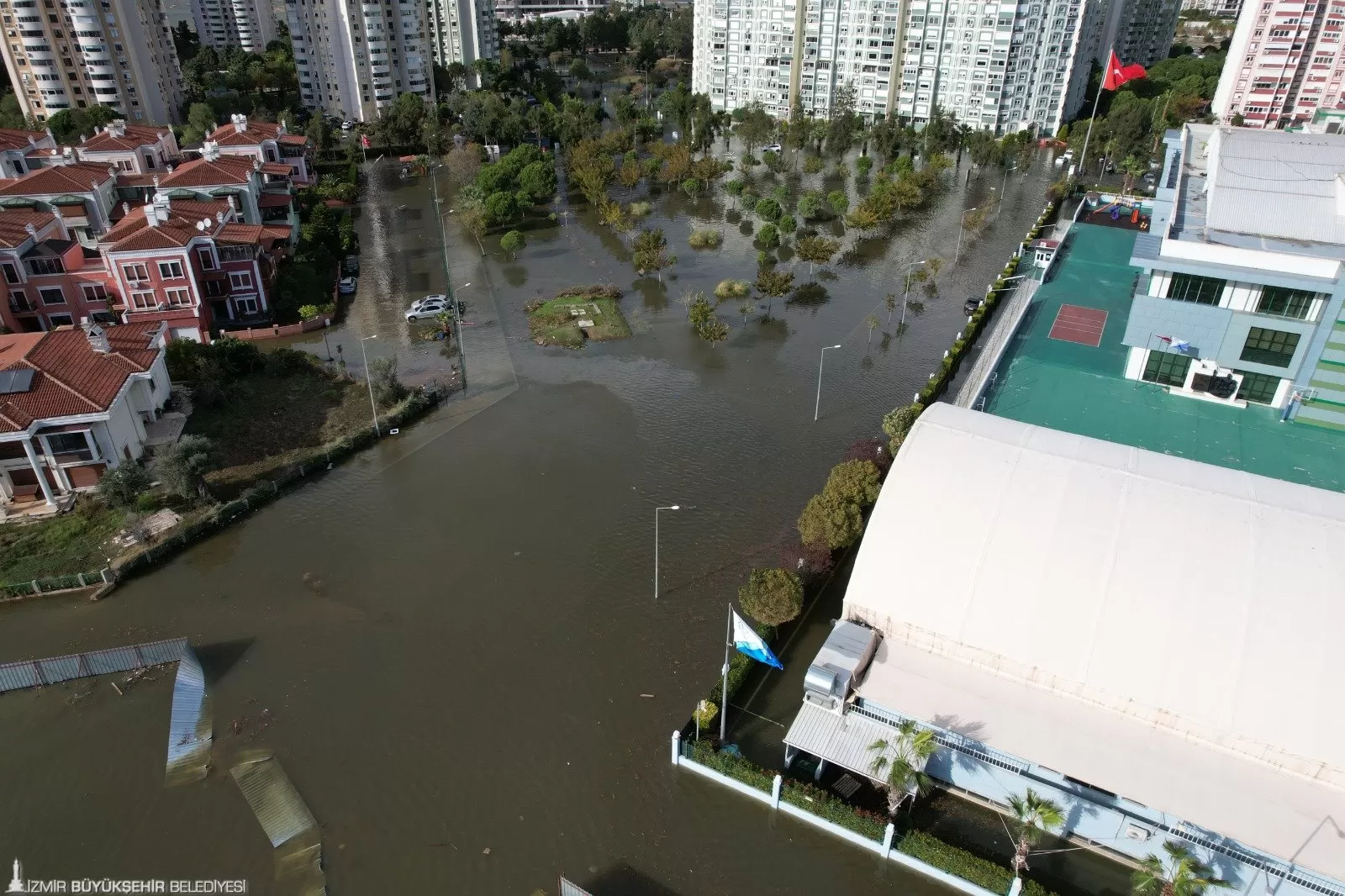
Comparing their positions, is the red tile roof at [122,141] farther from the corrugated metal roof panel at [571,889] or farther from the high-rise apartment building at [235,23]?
the high-rise apartment building at [235,23]

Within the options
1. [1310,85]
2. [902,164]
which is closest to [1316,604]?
[902,164]

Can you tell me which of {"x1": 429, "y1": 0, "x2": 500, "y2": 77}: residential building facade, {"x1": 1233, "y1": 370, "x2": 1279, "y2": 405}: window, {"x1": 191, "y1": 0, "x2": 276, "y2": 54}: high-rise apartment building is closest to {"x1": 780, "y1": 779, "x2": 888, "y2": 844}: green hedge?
{"x1": 1233, "y1": 370, "x2": 1279, "y2": 405}: window

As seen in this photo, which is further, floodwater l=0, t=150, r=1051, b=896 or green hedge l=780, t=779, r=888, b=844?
floodwater l=0, t=150, r=1051, b=896

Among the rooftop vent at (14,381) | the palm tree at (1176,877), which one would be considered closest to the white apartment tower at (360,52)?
the rooftop vent at (14,381)

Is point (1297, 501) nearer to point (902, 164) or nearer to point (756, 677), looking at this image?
point (756, 677)

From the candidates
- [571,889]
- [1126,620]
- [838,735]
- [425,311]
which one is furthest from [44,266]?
[1126,620]

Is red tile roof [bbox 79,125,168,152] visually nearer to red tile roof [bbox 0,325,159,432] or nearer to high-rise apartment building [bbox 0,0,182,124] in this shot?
high-rise apartment building [bbox 0,0,182,124]

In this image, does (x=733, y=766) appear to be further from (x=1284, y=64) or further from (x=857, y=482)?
(x=1284, y=64)
